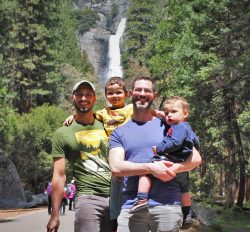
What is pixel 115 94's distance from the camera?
5.24 metres

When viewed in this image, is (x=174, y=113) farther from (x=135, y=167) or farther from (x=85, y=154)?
(x=85, y=154)

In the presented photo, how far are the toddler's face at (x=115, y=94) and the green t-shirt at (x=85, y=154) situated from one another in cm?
33

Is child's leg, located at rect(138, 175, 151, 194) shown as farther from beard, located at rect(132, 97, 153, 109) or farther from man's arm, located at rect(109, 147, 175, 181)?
beard, located at rect(132, 97, 153, 109)

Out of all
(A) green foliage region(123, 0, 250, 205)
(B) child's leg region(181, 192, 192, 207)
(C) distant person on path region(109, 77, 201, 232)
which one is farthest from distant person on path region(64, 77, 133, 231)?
(A) green foliage region(123, 0, 250, 205)

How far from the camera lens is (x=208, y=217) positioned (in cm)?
1561

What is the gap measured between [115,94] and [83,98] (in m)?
0.32

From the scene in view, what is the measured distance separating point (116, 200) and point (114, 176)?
0.66ft

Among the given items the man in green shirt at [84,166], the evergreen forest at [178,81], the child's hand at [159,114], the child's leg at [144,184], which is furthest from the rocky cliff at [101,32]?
the child's leg at [144,184]

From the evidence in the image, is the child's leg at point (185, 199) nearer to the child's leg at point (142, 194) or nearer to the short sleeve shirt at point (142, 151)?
the short sleeve shirt at point (142, 151)

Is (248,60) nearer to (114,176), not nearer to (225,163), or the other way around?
(114,176)

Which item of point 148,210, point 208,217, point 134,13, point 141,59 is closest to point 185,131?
point 148,210

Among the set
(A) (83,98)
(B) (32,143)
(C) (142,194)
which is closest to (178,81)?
(B) (32,143)

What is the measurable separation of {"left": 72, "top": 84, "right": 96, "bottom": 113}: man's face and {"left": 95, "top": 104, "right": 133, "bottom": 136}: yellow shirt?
0.22m

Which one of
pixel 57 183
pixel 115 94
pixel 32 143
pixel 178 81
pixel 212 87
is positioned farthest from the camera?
pixel 32 143
